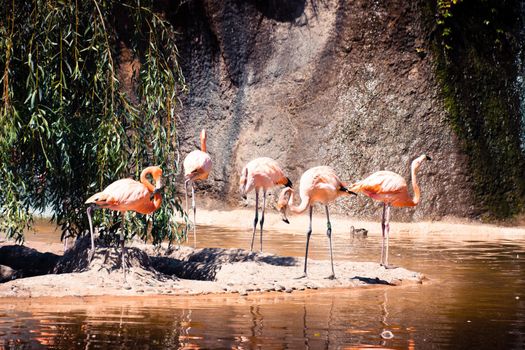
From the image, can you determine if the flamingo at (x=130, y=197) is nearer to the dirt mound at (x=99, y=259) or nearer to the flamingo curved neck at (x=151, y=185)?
the flamingo curved neck at (x=151, y=185)

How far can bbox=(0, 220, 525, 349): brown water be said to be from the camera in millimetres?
6359

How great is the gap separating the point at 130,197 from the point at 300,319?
229 centimetres

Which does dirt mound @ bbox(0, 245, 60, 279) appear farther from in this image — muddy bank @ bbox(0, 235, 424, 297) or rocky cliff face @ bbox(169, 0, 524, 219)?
rocky cliff face @ bbox(169, 0, 524, 219)

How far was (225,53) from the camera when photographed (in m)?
19.6

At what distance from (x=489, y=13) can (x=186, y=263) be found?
997 centimetres

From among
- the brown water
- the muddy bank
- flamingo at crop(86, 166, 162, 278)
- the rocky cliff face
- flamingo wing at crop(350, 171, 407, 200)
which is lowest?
the brown water

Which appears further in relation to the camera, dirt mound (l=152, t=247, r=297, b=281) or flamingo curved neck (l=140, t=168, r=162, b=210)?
dirt mound (l=152, t=247, r=297, b=281)

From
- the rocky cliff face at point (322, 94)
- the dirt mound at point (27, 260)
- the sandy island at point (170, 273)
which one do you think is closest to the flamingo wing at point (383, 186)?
the sandy island at point (170, 273)

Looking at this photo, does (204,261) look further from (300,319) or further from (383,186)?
(300,319)

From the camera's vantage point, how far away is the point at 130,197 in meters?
8.87

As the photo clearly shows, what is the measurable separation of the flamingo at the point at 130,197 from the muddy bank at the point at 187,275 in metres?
0.31

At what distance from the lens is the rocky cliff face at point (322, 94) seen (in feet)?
57.3

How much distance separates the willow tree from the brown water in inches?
63.8

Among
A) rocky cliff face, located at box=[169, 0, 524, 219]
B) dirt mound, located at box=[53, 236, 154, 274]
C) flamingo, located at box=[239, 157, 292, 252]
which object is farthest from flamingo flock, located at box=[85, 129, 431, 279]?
rocky cliff face, located at box=[169, 0, 524, 219]
